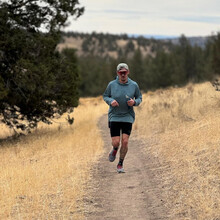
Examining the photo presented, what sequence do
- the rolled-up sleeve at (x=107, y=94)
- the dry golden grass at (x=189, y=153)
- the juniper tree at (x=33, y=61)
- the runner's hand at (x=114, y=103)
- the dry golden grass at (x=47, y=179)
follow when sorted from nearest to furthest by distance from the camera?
the dry golden grass at (x=189, y=153) → the dry golden grass at (x=47, y=179) → the runner's hand at (x=114, y=103) → the rolled-up sleeve at (x=107, y=94) → the juniper tree at (x=33, y=61)

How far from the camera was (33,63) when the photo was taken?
14.5m

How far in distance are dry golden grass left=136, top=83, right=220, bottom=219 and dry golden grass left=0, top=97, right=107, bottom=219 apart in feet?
5.38

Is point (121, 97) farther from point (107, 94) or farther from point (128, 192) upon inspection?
point (128, 192)

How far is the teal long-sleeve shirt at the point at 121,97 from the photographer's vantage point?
7387mm

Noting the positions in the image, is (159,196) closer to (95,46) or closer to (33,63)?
(33,63)

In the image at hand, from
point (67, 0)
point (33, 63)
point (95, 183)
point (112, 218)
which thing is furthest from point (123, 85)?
point (67, 0)

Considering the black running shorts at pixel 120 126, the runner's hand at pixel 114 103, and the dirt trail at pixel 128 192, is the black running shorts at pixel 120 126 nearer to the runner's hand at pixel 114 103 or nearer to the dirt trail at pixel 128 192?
the runner's hand at pixel 114 103

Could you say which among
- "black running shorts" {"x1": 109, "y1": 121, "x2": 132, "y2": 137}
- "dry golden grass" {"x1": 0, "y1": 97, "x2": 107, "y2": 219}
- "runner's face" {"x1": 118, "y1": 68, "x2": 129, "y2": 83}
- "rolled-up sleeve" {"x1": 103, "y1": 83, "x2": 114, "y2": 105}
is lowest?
"dry golden grass" {"x1": 0, "y1": 97, "x2": 107, "y2": 219}

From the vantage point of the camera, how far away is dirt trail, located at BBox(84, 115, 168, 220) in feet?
18.4

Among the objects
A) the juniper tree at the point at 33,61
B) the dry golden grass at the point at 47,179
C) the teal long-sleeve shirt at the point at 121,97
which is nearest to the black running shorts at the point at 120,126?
the teal long-sleeve shirt at the point at 121,97

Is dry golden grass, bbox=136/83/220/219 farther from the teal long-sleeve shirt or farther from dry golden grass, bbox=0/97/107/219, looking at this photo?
dry golden grass, bbox=0/97/107/219

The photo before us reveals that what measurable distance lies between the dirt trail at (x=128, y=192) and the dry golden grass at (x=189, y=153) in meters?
0.23

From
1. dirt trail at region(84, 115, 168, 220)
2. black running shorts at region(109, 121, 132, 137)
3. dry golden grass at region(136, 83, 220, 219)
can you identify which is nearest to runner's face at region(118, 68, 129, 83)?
black running shorts at region(109, 121, 132, 137)

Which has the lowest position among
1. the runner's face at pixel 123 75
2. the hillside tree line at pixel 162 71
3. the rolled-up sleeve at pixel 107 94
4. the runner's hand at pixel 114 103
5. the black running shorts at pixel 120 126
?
the hillside tree line at pixel 162 71
